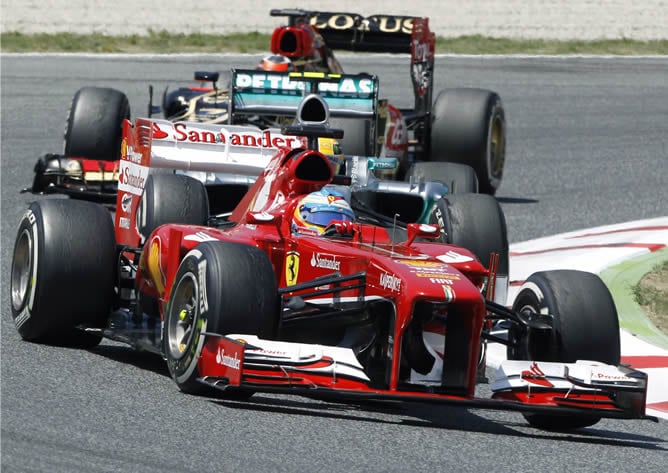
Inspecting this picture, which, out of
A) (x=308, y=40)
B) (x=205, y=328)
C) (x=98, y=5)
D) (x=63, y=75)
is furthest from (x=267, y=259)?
(x=98, y=5)

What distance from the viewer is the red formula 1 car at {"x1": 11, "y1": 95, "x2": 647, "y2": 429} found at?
7.24 metres

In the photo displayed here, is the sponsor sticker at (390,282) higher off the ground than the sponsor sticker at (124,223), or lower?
higher

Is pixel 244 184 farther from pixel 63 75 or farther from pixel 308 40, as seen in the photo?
pixel 63 75

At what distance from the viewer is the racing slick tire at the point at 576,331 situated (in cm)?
772

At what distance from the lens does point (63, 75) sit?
2433cm

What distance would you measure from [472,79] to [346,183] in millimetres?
17060

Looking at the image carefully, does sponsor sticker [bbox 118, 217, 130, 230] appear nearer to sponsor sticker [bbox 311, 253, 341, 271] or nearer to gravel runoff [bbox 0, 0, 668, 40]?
sponsor sticker [bbox 311, 253, 341, 271]

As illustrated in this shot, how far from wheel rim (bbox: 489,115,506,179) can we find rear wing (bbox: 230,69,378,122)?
2.94 metres

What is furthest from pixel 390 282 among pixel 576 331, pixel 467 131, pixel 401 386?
pixel 467 131

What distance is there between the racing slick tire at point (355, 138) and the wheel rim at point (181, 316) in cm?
666

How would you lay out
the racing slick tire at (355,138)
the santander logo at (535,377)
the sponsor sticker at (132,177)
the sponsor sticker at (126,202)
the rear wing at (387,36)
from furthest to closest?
the rear wing at (387,36), the racing slick tire at (355,138), the sponsor sticker at (126,202), the sponsor sticker at (132,177), the santander logo at (535,377)

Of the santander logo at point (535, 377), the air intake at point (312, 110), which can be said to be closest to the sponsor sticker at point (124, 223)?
the air intake at point (312, 110)

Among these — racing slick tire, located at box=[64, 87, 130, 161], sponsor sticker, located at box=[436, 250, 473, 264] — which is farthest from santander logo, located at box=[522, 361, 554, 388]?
racing slick tire, located at box=[64, 87, 130, 161]

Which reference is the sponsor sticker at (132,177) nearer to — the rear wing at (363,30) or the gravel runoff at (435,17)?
the rear wing at (363,30)
